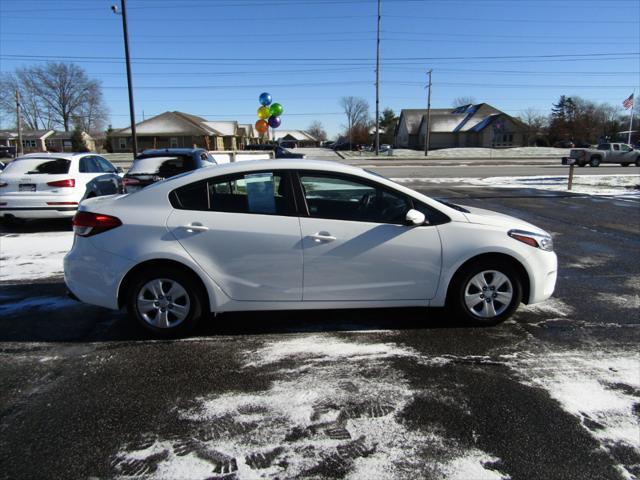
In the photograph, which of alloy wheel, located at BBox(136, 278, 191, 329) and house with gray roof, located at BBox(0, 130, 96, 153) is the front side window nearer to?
alloy wheel, located at BBox(136, 278, 191, 329)

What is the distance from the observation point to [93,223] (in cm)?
Result: 403

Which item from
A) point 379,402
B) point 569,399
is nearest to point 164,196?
point 379,402

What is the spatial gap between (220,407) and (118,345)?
1.49 meters

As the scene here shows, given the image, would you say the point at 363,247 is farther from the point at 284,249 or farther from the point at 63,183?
the point at 63,183

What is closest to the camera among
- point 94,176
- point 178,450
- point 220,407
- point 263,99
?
point 178,450

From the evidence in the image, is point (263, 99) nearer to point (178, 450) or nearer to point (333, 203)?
point (333, 203)

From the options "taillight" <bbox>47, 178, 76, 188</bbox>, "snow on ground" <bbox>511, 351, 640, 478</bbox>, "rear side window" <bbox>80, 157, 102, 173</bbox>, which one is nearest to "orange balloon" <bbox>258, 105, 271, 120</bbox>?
"rear side window" <bbox>80, 157, 102, 173</bbox>

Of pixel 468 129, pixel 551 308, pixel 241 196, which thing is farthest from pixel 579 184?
pixel 468 129

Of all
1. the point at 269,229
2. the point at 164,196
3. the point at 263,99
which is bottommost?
the point at 269,229

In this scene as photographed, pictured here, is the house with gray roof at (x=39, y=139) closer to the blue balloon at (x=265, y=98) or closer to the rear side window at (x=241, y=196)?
the blue balloon at (x=265, y=98)

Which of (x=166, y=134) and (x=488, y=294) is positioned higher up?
(x=166, y=134)

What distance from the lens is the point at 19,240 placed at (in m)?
8.43

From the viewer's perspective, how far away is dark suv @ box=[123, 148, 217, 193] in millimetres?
8969

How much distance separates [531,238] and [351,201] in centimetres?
173
